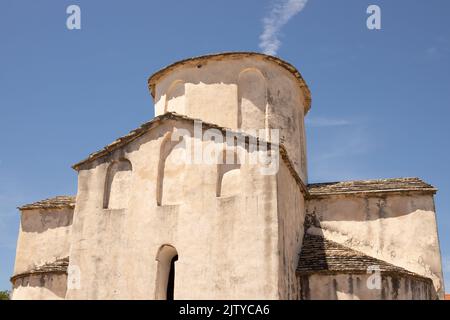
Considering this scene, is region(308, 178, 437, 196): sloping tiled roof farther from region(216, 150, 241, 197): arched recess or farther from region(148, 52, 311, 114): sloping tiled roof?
region(216, 150, 241, 197): arched recess

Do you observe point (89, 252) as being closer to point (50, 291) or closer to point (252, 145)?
point (50, 291)

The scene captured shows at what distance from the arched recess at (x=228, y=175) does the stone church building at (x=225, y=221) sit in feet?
0.10

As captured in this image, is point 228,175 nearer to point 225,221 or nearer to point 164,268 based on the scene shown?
point 225,221

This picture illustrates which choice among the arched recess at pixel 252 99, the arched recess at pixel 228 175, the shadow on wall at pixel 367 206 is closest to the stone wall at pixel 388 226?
the shadow on wall at pixel 367 206

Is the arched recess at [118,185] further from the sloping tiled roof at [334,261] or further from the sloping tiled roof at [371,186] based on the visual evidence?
the sloping tiled roof at [371,186]

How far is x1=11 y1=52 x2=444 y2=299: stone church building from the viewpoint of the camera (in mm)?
11547

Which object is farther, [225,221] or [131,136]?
[131,136]

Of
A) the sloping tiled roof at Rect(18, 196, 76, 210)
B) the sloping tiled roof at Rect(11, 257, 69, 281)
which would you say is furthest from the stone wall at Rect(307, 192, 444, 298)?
the sloping tiled roof at Rect(18, 196, 76, 210)

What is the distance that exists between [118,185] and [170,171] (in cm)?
133

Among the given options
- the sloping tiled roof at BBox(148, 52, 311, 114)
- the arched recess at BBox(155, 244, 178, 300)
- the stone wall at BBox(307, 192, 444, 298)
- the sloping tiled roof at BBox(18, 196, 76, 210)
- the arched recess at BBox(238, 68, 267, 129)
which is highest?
the sloping tiled roof at BBox(148, 52, 311, 114)

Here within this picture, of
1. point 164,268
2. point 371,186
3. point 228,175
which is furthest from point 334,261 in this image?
point 164,268

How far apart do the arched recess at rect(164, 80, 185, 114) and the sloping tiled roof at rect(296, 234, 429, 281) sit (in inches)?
215

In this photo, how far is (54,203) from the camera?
1667cm

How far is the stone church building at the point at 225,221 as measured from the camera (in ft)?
37.9
